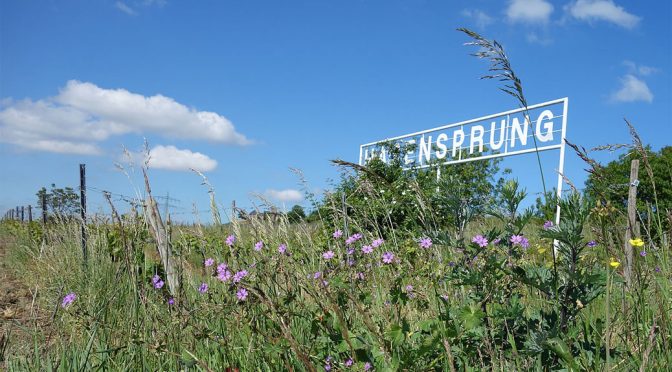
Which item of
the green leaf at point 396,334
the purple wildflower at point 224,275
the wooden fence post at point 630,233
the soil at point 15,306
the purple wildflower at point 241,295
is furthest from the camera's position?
the soil at point 15,306

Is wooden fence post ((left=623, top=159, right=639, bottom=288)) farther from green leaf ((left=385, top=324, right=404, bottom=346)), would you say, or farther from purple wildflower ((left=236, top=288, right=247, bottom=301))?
purple wildflower ((left=236, top=288, right=247, bottom=301))

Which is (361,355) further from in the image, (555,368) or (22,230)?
(22,230)

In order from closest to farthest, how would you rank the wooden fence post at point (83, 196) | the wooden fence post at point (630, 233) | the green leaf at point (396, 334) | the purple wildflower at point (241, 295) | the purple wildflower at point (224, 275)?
the green leaf at point (396, 334) < the wooden fence post at point (630, 233) < the purple wildflower at point (241, 295) < the purple wildflower at point (224, 275) < the wooden fence post at point (83, 196)

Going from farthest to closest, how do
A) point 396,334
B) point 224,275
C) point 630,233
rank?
1. point 224,275
2. point 630,233
3. point 396,334

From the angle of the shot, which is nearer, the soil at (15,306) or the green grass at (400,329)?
the green grass at (400,329)

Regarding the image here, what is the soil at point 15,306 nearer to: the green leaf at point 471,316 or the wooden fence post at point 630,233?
the green leaf at point 471,316

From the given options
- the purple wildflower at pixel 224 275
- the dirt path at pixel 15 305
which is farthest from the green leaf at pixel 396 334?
the dirt path at pixel 15 305

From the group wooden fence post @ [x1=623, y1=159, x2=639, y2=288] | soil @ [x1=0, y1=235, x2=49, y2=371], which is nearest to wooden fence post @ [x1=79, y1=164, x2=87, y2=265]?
soil @ [x1=0, y1=235, x2=49, y2=371]

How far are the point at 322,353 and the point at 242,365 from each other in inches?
19.9

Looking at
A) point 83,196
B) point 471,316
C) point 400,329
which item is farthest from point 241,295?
point 83,196

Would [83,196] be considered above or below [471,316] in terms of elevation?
below

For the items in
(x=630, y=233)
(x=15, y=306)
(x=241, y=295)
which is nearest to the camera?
(x=630, y=233)

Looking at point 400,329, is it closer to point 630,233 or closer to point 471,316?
point 471,316

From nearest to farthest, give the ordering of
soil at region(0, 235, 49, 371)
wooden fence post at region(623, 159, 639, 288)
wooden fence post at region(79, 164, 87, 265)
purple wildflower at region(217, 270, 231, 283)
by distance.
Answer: wooden fence post at region(623, 159, 639, 288), purple wildflower at region(217, 270, 231, 283), soil at region(0, 235, 49, 371), wooden fence post at region(79, 164, 87, 265)
